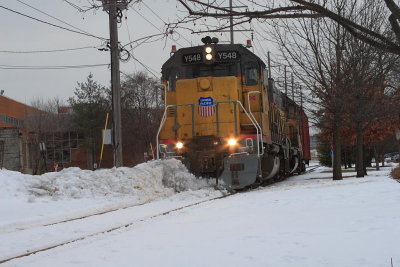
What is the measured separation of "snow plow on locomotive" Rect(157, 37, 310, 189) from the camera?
12.9 metres

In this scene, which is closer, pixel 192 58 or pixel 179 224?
pixel 179 224

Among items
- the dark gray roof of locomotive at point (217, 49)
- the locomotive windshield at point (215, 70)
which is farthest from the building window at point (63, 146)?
the locomotive windshield at point (215, 70)

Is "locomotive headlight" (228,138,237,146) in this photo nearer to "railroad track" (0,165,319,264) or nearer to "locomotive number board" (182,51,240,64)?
"locomotive number board" (182,51,240,64)

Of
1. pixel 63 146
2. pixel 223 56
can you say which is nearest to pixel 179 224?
pixel 223 56

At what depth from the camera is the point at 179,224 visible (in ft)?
24.2

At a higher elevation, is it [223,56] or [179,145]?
[223,56]

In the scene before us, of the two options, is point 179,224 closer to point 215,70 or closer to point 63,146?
point 215,70

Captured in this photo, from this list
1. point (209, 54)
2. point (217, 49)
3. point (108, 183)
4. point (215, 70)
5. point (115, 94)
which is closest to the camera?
point (209, 54)

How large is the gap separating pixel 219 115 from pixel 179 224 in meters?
6.25

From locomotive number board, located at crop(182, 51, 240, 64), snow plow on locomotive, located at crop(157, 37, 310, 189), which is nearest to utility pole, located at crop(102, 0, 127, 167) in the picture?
snow plow on locomotive, located at crop(157, 37, 310, 189)

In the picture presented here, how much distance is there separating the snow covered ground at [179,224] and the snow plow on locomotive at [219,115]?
625mm

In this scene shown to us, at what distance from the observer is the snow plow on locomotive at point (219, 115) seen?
1285cm

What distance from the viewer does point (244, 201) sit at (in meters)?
10.2

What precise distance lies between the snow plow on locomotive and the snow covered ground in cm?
63
